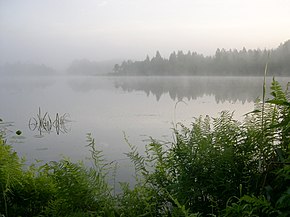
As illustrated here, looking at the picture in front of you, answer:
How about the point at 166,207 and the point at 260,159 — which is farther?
the point at 166,207

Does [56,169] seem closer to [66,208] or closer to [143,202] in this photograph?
[66,208]

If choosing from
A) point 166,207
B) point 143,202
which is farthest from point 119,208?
point 166,207

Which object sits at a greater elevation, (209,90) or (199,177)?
(199,177)

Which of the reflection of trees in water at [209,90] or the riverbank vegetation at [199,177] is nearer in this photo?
the riverbank vegetation at [199,177]

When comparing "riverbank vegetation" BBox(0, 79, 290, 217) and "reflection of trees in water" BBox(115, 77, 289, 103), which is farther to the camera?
"reflection of trees in water" BBox(115, 77, 289, 103)

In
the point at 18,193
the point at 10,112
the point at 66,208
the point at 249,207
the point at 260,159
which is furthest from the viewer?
the point at 10,112

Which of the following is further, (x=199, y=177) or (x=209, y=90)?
(x=209, y=90)

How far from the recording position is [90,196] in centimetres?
198

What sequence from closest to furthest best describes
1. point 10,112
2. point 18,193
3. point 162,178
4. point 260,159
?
point 260,159
point 162,178
point 18,193
point 10,112

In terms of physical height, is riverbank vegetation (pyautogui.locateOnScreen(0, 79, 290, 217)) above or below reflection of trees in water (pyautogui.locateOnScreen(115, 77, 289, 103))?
above

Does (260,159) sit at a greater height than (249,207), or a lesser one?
greater

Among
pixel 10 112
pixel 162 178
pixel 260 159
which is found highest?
pixel 260 159

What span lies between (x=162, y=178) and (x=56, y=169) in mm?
666

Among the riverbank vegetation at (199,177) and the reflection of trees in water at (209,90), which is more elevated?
the riverbank vegetation at (199,177)
